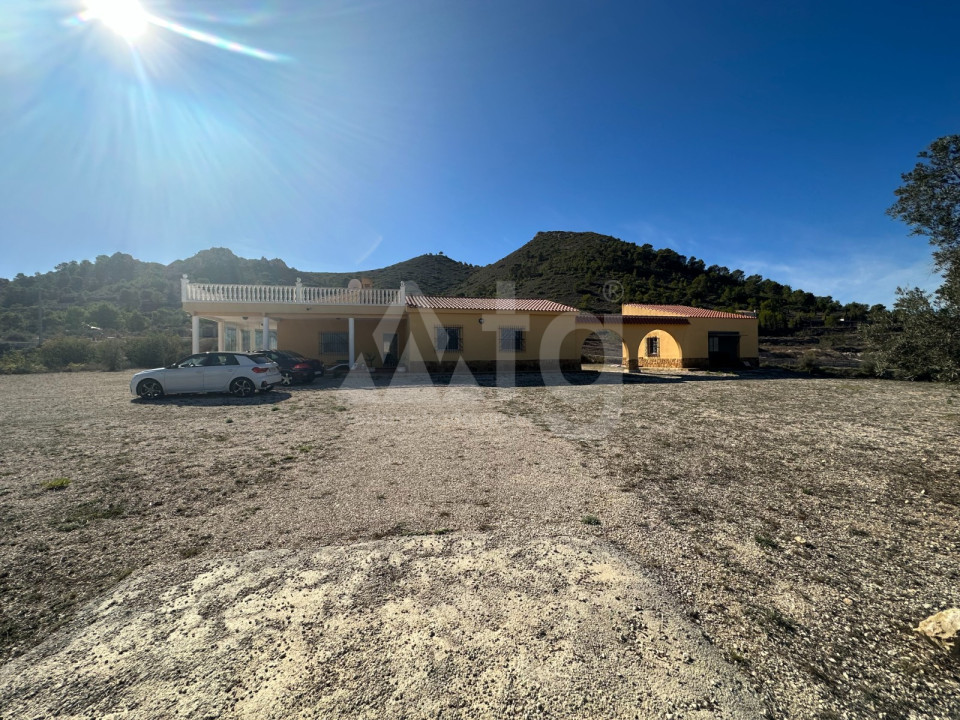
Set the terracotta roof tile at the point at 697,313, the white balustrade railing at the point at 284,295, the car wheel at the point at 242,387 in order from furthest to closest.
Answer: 1. the terracotta roof tile at the point at 697,313
2. the white balustrade railing at the point at 284,295
3. the car wheel at the point at 242,387

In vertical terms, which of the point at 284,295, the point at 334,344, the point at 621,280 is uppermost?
the point at 621,280

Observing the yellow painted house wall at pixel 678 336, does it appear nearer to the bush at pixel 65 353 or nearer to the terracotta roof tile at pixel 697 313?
the terracotta roof tile at pixel 697 313

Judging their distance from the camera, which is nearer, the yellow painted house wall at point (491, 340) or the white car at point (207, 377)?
the white car at point (207, 377)

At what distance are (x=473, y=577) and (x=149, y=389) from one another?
38.0 feet

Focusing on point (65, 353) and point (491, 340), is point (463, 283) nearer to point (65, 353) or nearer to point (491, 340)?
point (491, 340)

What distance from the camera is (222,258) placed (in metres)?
52.6

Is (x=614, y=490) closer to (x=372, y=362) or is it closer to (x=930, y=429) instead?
(x=930, y=429)

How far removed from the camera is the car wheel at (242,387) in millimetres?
11125

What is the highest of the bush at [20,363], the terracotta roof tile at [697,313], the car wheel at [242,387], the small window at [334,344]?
the terracotta roof tile at [697,313]

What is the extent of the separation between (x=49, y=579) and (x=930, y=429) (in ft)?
41.2

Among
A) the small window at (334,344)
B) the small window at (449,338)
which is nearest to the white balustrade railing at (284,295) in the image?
the small window at (449,338)

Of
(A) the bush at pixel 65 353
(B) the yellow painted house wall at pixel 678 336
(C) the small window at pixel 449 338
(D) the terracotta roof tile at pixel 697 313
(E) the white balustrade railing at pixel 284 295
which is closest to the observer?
(E) the white balustrade railing at pixel 284 295

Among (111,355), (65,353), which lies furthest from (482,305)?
(65,353)

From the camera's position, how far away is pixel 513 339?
18.2 metres
